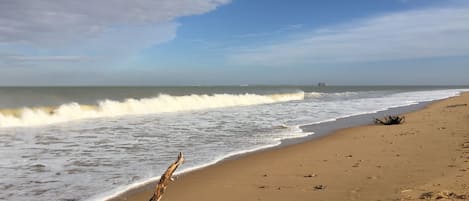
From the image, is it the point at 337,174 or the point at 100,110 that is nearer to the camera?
the point at 337,174

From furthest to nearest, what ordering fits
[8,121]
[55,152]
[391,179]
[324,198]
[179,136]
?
1. [8,121]
2. [179,136]
3. [55,152]
4. [391,179]
5. [324,198]

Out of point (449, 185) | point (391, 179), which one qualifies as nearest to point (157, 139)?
point (391, 179)

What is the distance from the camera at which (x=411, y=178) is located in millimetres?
6688

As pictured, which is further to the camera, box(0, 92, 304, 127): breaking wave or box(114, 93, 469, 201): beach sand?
box(0, 92, 304, 127): breaking wave

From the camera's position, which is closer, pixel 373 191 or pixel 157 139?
pixel 373 191

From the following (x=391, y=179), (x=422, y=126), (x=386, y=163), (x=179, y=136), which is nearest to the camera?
(x=391, y=179)

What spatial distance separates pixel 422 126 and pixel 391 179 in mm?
9172

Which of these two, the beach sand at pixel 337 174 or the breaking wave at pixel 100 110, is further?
the breaking wave at pixel 100 110

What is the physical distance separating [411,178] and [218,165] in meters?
3.44

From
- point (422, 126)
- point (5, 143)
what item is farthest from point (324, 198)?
point (422, 126)

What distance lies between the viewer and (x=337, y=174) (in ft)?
23.6

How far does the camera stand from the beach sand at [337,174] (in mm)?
5938

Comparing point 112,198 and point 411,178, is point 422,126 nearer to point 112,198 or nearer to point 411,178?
point 411,178

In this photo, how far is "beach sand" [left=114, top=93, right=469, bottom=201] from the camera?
5.94 meters
